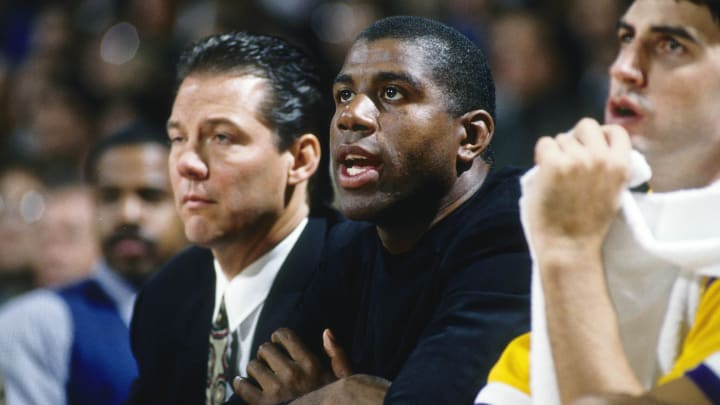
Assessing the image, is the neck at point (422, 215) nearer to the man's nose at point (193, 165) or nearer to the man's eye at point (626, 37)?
the man's eye at point (626, 37)

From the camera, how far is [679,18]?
165cm

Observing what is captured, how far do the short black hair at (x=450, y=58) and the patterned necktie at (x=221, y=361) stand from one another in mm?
752

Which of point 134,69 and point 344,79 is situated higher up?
point 134,69

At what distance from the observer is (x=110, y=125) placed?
5406 millimetres

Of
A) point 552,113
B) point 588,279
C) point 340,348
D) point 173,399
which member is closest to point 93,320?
point 173,399

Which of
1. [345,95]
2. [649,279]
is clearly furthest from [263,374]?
[649,279]

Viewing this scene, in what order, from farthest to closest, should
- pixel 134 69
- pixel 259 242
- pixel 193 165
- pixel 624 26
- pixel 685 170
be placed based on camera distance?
pixel 134 69, pixel 259 242, pixel 193 165, pixel 624 26, pixel 685 170

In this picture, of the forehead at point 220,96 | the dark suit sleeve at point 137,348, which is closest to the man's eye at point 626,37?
the forehead at point 220,96

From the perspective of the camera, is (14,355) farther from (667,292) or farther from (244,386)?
(667,292)

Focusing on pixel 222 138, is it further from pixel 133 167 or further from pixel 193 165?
pixel 133 167

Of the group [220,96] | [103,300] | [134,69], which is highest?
[134,69]

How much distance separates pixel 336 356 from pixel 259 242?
50cm

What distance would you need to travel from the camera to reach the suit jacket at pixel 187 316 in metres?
2.22

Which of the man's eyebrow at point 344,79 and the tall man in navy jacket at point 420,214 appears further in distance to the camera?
the man's eyebrow at point 344,79
